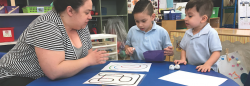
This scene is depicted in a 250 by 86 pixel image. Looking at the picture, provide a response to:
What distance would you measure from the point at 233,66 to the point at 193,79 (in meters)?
1.25

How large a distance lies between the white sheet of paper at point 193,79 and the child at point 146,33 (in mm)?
663

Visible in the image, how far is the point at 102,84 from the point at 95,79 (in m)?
0.09

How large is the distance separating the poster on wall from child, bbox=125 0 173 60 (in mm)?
668

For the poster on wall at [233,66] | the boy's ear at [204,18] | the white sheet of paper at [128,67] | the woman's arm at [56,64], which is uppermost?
the boy's ear at [204,18]

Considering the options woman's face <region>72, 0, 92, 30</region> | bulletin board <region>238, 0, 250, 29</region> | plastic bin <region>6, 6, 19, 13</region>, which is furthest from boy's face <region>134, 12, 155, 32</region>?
bulletin board <region>238, 0, 250, 29</region>

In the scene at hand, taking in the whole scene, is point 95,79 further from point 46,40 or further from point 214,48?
point 214,48

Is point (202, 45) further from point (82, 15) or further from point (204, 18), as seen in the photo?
point (82, 15)

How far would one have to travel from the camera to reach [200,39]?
4.51 ft

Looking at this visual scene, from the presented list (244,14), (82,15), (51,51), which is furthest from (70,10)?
(244,14)

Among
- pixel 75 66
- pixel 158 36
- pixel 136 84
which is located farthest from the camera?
pixel 158 36

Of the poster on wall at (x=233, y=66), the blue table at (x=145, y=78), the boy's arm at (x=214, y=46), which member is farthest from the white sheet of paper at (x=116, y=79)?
the poster on wall at (x=233, y=66)

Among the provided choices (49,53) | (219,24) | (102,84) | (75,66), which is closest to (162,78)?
(102,84)

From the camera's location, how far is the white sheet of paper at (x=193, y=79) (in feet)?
2.67

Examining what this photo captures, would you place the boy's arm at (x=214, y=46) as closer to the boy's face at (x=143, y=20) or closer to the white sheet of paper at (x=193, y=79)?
the white sheet of paper at (x=193, y=79)
